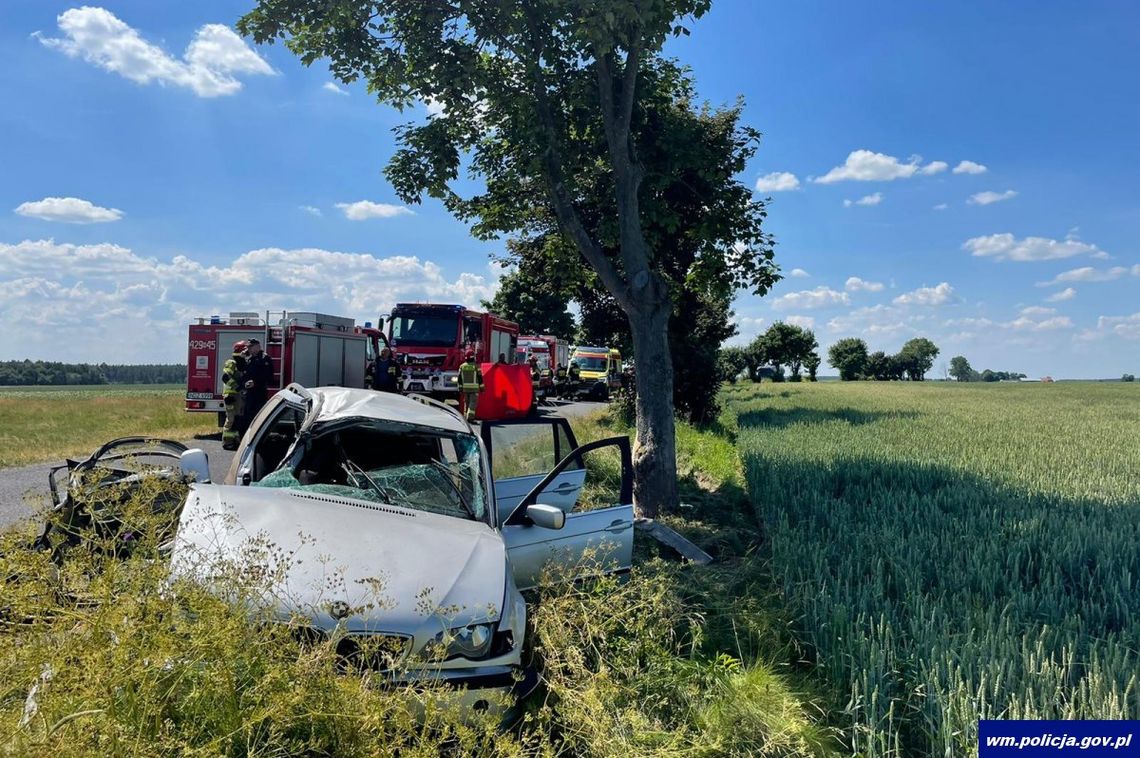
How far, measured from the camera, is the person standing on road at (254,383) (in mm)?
13352

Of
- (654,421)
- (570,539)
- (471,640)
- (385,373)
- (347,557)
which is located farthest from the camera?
(385,373)

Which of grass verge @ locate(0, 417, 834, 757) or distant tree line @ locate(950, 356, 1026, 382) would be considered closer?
grass verge @ locate(0, 417, 834, 757)

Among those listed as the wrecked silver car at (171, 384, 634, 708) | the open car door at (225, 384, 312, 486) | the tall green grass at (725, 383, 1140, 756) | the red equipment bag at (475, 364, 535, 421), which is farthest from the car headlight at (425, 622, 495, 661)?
the red equipment bag at (475, 364, 535, 421)

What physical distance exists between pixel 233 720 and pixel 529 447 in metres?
3.76

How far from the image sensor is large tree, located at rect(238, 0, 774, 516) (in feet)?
27.6

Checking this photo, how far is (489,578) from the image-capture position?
340 centimetres

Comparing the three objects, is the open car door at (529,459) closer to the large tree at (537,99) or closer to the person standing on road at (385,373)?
the large tree at (537,99)

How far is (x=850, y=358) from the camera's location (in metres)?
122

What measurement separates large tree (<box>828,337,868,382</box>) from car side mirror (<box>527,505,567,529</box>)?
416 feet

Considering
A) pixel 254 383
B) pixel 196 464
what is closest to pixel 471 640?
pixel 196 464

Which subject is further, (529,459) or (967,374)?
(967,374)

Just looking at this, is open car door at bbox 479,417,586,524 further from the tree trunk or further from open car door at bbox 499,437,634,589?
the tree trunk

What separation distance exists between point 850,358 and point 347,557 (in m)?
129

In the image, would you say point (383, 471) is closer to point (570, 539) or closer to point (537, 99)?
point (570, 539)
